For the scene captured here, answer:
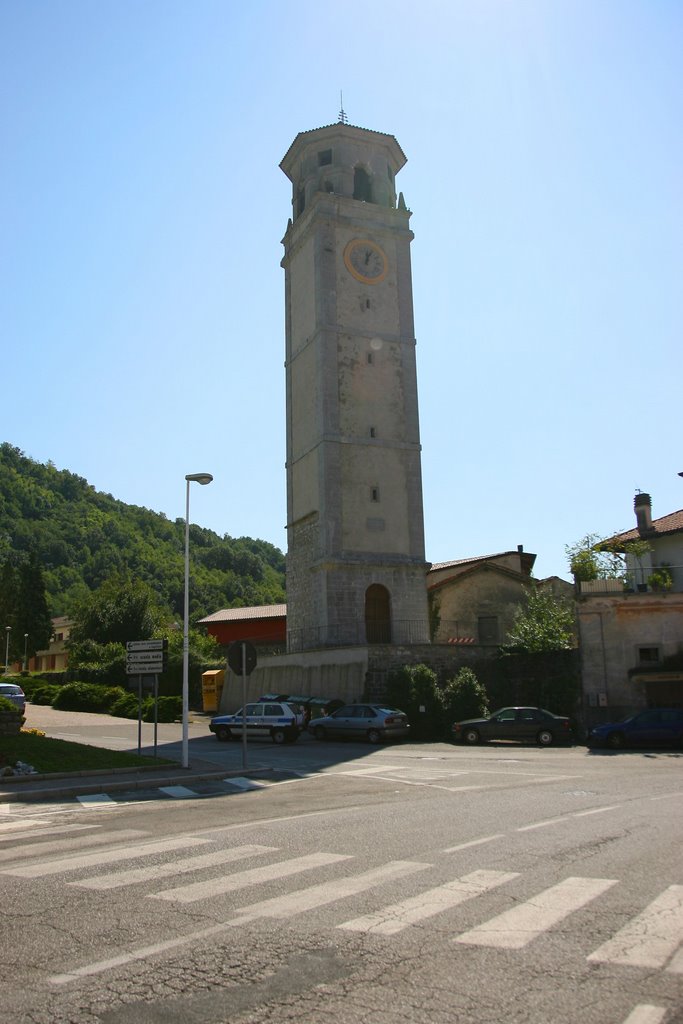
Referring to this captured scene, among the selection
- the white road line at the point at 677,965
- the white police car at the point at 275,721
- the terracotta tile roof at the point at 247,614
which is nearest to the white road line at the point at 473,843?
the white road line at the point at 677,965

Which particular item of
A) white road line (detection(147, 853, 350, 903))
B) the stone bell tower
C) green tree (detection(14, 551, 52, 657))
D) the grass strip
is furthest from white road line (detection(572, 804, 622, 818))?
green tree (detection(14, 551, 52, 657))

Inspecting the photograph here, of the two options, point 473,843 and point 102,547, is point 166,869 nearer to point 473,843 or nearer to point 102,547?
point 473,843

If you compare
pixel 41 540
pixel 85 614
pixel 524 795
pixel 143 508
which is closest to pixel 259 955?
pixel 524 795

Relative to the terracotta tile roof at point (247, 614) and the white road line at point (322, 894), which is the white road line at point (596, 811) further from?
the terracotta tile roof at point (247, 614)

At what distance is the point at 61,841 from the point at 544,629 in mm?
29215

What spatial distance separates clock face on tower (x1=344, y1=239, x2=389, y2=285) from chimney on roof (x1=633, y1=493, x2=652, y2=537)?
17.9m

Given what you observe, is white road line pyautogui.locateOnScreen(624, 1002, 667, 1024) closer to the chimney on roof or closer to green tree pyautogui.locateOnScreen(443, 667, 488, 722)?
green tree pyautogui.locateOnScreen(443, 667, 488, 722)

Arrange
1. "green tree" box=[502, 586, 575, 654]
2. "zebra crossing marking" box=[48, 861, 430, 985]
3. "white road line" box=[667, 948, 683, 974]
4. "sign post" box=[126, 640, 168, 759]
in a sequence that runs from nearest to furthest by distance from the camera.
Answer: "white road line" box=[667, 948, 683, 974] → "zebra crossing marking" box=[48, 861, 430, 985] → "sign post" box=[126, 640, 168, 759] → "green tree" box=[502, 586, 575, 654]

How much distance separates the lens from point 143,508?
14900 centimetres

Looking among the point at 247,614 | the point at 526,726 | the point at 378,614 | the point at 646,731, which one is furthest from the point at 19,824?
the point at 247,614

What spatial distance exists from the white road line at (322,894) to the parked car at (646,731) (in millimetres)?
19667

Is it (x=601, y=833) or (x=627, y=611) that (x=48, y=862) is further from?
(x=627, y=611)

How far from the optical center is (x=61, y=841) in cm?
1036

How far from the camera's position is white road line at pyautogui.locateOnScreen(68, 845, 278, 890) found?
304 inches
